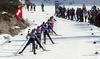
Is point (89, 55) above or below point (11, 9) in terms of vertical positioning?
below

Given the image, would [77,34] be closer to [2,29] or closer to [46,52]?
[2,29]

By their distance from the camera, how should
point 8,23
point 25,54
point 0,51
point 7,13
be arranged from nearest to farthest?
point 25,54
point 0,51
point 8,23
point 7,13

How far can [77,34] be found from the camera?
27.1 metres

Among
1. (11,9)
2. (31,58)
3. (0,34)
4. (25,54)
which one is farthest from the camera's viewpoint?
(11,9)

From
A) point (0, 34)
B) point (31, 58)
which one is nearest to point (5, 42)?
point (0, 34)

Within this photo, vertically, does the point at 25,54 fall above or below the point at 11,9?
below

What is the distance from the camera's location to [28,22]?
37656 mm

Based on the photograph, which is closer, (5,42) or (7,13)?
(5,42)

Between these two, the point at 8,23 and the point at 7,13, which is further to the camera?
the point at 7,13

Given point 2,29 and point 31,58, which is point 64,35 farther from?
point 31,58

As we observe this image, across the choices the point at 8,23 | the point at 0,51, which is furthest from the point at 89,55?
the point at 8,23

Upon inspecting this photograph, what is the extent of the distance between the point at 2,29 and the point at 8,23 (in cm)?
385

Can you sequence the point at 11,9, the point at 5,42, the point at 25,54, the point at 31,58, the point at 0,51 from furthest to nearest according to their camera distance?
the point at 11,9
the point at 5,42
the point at 0,51
the point at 25,54
the point at 31,58

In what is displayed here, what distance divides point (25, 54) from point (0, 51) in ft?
6.82
